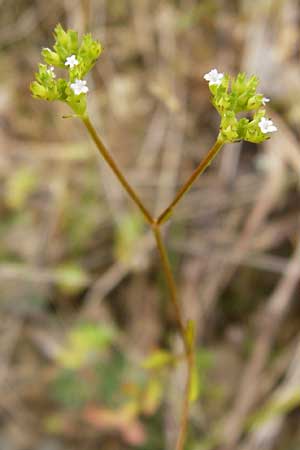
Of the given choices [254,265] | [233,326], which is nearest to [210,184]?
[254,265]

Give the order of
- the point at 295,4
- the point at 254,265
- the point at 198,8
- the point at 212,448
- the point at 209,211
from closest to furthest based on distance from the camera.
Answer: the point at 212,448 < the point at 254,265 < the point at 209,211 < the point at 295,4 < the point at 198,8

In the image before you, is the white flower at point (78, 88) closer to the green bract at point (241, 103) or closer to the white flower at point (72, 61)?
the white flower at point (72, 61)

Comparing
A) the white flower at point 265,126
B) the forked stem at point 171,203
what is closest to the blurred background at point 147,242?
the forked stem at point 171,203

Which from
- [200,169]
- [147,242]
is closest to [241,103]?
[200,169]

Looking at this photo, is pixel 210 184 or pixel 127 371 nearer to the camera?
pixel 127 371

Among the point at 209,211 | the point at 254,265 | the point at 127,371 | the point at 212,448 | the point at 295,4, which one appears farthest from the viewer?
the point at 295,4

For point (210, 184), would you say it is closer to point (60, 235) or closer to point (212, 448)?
point (60, 235)

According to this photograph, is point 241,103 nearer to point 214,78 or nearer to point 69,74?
point 214,78
